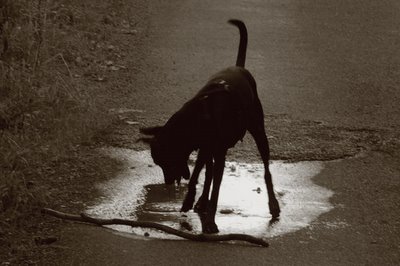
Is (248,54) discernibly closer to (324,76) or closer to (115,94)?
(324,76)

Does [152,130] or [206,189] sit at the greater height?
[152,130]

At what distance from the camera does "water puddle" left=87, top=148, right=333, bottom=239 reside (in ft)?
22.3

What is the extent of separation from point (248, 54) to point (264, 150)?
5.25 meters

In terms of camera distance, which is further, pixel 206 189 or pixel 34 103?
pixel 34 103

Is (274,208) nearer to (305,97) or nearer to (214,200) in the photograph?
(214,200)

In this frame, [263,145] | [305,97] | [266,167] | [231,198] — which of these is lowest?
[231,198]

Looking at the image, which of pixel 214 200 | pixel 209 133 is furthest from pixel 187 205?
pixel 209 133

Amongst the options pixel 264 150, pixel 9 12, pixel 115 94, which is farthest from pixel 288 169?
pixel 9 12

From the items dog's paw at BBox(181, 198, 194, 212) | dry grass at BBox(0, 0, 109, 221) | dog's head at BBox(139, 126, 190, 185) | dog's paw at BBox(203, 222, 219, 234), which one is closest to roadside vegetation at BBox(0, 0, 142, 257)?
dry grass at BBox(0, 0, 109, 221)

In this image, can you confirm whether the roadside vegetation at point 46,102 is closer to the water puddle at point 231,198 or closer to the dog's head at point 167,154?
the water puddle at point 231,198

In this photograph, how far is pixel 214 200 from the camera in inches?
261

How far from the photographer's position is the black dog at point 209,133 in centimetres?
669

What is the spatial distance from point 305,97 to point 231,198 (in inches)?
138

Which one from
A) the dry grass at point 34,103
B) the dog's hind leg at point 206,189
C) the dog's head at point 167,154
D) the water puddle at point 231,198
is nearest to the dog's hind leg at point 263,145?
the water puddle at point 231,198
